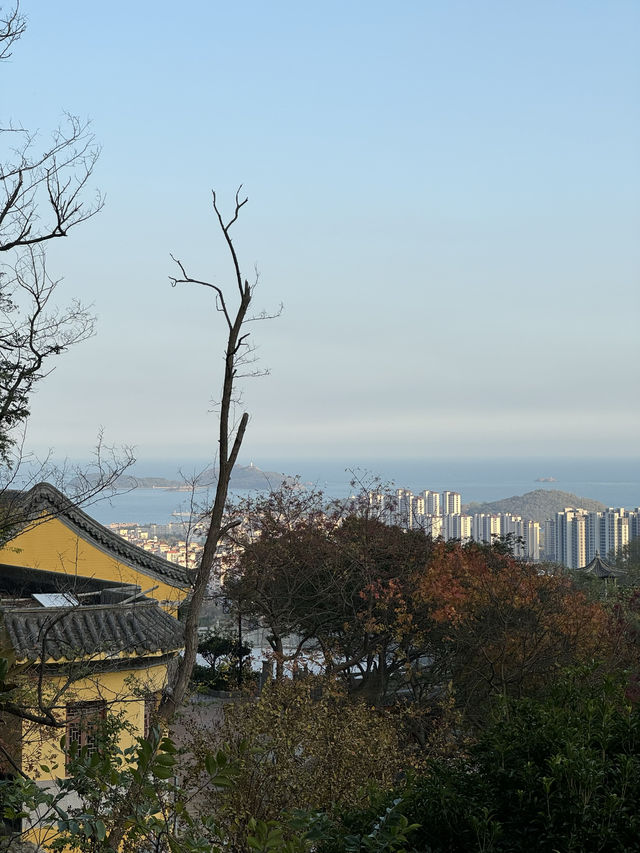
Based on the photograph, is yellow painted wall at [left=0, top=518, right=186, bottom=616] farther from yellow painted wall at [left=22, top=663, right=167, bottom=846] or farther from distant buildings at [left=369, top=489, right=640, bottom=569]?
distant buildings at [left=369, top=489, right=640, bottom=569]

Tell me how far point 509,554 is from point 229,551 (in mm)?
5465

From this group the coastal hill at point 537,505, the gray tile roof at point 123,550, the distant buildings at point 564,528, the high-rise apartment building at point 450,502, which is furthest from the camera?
the coastal hill at point 537,505

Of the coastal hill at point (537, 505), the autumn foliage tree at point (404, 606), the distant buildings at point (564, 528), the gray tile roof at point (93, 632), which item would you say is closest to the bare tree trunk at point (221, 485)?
the gray tile roof at point (93, 632)

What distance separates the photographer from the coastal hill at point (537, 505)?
4703 cm

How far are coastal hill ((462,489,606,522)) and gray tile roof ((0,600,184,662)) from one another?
35590mm

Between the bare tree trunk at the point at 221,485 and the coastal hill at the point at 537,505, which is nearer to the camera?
the bare tree trunk at the point at 221,485

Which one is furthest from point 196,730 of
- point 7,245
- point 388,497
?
point 388,497

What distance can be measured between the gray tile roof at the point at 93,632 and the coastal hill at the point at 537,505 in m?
35.6

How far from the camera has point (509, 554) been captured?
16859 mm

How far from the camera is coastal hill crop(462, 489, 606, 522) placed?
47031mm

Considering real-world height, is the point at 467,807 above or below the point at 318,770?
above

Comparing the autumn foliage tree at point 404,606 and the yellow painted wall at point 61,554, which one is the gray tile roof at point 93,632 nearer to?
the autumn foliage tree at point 404,606

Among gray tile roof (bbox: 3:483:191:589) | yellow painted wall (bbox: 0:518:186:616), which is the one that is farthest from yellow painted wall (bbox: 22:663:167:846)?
yellow painted wall (bbox: 0:518:186:616)

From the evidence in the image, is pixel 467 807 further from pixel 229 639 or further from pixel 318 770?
pixel 229 639
